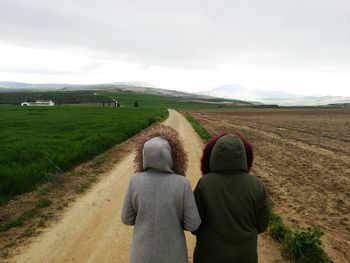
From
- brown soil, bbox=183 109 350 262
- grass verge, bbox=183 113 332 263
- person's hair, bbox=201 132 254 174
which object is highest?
person's hair, bbox=201 132 254 174

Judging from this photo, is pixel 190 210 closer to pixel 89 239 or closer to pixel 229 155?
A: pixel 229 155

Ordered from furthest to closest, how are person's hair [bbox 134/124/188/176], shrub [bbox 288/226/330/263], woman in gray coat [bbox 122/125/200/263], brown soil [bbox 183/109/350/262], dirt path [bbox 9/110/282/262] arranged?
1. brown soil [bbox 183/109/350/262]
2. dirt path [bbox 9/110/282/262]
3. shrub [bbox 288/226/330/263]
4. person's hair [bbox 134/124/188/176]
5. woman in gray coat [bbox 122/125/200/263]

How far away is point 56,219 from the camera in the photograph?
7.96 metres

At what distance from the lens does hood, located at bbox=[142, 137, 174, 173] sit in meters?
3.02

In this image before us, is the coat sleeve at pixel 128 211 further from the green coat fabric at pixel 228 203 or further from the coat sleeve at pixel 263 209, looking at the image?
the coat sleeve at pixel 263 209

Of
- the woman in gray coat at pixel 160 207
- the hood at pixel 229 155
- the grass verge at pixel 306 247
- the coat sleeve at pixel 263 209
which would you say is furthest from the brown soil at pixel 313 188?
the woman in gray coat at pixel 160 207

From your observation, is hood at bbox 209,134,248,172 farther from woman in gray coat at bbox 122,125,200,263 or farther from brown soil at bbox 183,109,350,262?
brown soil at bbox 183,109,350,262

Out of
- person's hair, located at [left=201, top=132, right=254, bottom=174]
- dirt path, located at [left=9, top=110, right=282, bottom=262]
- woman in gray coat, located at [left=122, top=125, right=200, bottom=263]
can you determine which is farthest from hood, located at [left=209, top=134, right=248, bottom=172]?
dirt path, located at [left=9, top=110, right=282, bottom=262]

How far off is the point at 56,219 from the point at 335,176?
10079 millimetres

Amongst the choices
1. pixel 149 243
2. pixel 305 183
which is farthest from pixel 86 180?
pixel 149 243

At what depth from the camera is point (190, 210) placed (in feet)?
9.98

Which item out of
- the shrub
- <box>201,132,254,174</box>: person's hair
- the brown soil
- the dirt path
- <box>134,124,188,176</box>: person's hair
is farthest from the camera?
the brown soil

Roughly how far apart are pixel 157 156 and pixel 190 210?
53cm

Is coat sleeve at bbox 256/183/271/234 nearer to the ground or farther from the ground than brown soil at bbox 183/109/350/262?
farther from the ground
